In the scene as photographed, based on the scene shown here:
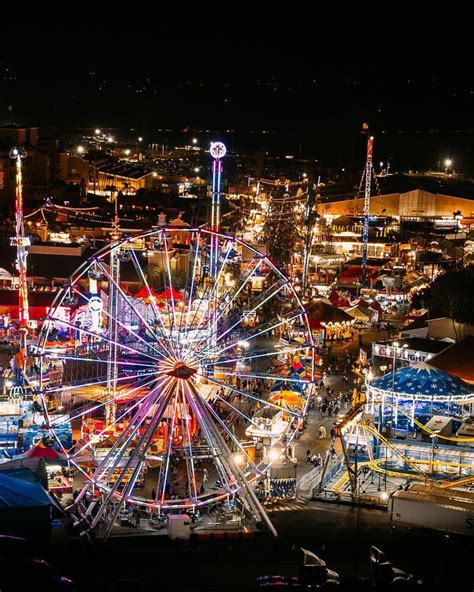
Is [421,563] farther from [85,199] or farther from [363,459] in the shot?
[85,199]

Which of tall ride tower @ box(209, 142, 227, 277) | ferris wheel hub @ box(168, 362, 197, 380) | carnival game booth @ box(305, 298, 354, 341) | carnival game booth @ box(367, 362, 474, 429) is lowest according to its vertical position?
carnival game booth @ box(367, 362, 474, 429)

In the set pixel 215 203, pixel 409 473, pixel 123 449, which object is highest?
pixel 215 203

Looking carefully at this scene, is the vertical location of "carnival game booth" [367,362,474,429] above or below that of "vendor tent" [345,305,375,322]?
below

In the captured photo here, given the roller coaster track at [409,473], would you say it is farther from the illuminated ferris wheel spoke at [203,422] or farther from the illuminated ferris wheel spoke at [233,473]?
the illuminated ferris wheel spoke at [203,422]

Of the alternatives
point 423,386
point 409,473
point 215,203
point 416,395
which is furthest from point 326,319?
point 409,473

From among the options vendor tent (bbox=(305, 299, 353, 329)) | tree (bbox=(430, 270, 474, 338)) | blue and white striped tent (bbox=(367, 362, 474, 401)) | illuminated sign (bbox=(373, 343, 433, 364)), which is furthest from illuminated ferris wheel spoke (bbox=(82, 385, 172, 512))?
tree (bbox=(430, 270, 474, 338))

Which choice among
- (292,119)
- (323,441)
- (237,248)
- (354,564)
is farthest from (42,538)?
(292,119)

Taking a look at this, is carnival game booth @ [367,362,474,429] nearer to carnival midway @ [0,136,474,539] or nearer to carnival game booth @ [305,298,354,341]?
carnival midway @ [0,136,474,539]

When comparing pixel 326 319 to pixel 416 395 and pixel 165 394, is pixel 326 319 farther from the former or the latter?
pixel 165 394
